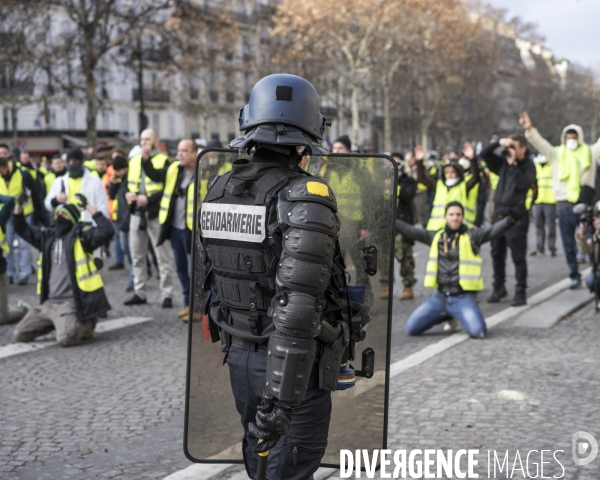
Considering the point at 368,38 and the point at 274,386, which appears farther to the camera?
the point at 368,38

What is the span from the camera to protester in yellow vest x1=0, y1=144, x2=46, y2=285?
1080cm

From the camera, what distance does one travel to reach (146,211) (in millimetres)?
9750

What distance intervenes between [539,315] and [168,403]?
→ 14.0ft

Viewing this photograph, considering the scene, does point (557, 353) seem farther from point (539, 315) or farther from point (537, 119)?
point (537, 119)

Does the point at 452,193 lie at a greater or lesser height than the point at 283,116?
lesser

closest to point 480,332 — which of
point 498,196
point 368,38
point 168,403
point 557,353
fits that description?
point 557,353

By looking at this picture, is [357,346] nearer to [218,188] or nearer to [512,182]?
[218,188]

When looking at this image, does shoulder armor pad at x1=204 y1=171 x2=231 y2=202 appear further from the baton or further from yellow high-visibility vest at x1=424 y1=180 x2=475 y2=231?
yellow high-visibility vest at x1=424 y1=180 x2=475 y2=231

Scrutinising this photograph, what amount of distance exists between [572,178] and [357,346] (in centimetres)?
687

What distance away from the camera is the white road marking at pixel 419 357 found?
13.1 feet

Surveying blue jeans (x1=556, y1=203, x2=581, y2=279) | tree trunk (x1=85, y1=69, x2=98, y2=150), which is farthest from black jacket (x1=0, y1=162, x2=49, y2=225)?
tree trunk (x1=85, y1=69, x2=98, y2=150)

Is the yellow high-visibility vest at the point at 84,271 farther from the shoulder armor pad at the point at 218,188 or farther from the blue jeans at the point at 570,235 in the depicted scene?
the blue jeans at the point at 570,235

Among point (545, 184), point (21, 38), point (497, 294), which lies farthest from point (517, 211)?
point (21, 38)

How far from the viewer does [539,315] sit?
860 cm
